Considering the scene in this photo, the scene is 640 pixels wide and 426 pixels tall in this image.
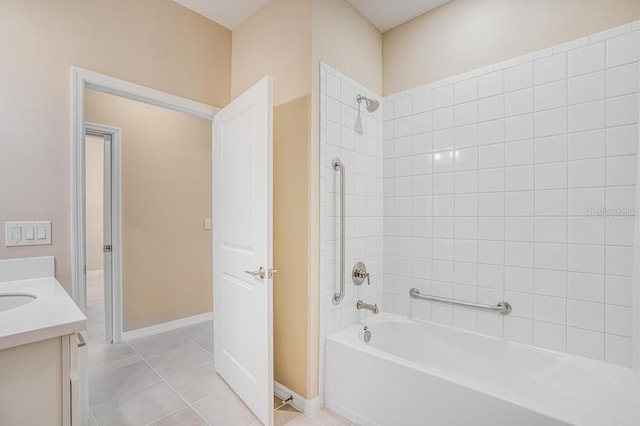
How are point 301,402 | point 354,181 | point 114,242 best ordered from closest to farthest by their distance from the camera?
point 301,402
point 354,181
point 114,242

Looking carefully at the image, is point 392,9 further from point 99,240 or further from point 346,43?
point 99,240

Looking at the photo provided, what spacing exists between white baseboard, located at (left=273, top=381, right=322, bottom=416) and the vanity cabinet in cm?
125

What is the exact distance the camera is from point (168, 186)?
3156 mm

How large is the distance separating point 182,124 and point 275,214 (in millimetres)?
1874

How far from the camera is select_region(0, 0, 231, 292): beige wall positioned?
1.47 m

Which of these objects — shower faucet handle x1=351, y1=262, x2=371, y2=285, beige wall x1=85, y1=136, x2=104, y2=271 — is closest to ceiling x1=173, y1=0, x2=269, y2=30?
shower faucet handle x1=351, y1=262, x2=371, y2=285

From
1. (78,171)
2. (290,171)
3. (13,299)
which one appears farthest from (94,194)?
(290,171)

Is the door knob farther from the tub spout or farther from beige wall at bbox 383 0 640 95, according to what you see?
beige wall at bbox 383 0 640 95

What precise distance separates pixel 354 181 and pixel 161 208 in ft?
6.87

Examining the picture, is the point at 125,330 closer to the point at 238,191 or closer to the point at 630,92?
the point at 238,191

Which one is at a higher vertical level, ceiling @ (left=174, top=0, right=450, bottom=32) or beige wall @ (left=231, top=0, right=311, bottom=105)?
ceiling @ (left=174, top=0, right=450, bottom=32)

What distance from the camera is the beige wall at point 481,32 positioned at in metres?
1.62

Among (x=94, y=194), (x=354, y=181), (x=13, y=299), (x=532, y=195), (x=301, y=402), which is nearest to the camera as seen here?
(x=13, y=299)

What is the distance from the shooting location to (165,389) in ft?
6.79
